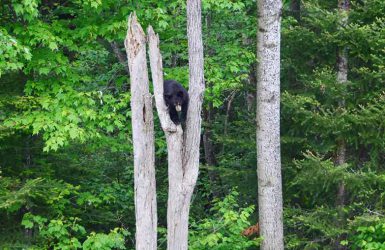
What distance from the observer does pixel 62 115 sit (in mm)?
8922

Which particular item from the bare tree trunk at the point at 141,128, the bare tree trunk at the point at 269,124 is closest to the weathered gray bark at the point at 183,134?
the bare tree trunk at the point at 141,128

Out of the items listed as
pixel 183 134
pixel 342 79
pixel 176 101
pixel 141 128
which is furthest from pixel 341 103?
pixel 141 128

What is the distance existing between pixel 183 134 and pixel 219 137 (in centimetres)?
310

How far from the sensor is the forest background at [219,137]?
903 cm

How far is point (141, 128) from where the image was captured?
23.7 ft

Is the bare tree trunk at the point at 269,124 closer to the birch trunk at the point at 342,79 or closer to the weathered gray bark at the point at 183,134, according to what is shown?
the birch trunk at the point at 342,79

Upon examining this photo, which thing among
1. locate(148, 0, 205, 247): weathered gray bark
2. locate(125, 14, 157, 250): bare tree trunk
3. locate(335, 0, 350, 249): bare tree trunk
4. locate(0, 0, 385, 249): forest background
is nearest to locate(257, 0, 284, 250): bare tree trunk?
locate(0, 0, 385, 249): forest background

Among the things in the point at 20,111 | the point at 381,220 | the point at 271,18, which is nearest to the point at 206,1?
the point at 271,18

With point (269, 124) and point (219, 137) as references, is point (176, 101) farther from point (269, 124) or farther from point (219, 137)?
point (219, 137)

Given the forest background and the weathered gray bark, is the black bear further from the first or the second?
the forest background

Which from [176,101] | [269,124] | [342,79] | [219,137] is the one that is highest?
[342,79]

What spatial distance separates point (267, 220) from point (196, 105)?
10.8 feet

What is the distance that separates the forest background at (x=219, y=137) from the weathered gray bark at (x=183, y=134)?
1819 millimetres

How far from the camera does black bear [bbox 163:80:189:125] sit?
7.60m
